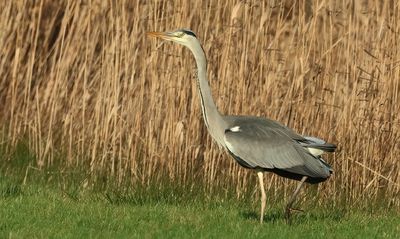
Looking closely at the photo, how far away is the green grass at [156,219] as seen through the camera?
649 centimetres

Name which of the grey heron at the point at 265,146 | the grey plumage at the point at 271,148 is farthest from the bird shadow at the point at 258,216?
the grey plumage at the point at 271,148

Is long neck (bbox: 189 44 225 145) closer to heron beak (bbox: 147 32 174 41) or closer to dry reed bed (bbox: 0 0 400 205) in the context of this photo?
heron beak (bbox: 147 32 174 41)

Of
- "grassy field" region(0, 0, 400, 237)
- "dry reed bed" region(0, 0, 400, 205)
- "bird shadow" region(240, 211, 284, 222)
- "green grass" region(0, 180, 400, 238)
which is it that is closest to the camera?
"green grass" region(0, 180, 400, 238)

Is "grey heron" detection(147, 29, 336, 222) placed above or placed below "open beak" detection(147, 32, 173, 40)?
below

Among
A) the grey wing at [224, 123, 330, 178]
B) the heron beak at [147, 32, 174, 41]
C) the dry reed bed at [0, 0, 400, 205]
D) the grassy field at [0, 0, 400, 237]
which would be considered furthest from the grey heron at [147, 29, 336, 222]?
the dry reed bed at [0, 0, 400, 205]

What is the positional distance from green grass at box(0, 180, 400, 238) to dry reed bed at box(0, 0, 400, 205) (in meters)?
0.42

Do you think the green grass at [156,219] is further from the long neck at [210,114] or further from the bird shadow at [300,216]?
the long neck at [210,114]

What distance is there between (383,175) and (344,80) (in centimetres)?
87

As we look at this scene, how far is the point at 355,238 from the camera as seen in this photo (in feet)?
21.4

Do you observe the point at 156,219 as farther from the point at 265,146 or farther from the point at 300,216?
the point at 300,216

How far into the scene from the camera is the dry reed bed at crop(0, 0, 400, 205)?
26.3ft

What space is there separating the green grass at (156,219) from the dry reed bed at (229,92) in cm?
42

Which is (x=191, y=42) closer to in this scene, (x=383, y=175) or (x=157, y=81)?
(x=157, y=81)

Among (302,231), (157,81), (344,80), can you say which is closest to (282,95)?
(344,80)
